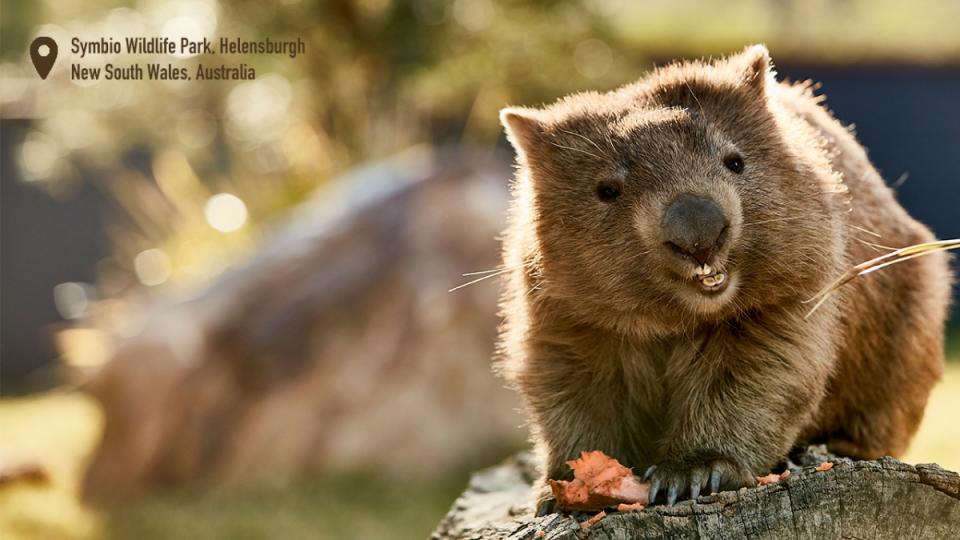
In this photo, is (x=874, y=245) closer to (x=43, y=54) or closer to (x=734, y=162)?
(x=734, y=162)

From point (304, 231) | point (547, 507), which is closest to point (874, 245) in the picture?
point (547, 507)

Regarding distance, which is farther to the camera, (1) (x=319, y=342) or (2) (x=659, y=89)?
(1) (x=319, y=342)

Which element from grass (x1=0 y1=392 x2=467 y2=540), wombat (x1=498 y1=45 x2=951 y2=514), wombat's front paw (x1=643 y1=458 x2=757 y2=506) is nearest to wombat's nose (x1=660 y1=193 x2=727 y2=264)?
wombat (x1=498 y1=45 x2=951 y2=514)

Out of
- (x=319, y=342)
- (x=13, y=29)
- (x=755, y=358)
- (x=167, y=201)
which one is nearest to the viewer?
(x=755, y=358)

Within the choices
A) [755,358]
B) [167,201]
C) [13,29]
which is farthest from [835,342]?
[13,29]

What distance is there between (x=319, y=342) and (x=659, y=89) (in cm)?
556

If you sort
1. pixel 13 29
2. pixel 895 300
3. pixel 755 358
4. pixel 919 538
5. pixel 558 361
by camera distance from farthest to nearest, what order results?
1. pixel 13 29
2. pixel 895 300
3. pixel 558 361
4. pixel 755 358
5. pixel 919 538

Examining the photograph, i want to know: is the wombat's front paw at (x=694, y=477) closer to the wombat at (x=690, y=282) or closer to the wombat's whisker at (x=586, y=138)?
the wombat at (x=690, y=282)

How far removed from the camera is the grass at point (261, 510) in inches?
315

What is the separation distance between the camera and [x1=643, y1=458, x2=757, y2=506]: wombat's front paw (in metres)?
3.29

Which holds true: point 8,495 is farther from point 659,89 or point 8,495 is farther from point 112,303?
point 659,89

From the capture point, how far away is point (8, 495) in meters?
9.01

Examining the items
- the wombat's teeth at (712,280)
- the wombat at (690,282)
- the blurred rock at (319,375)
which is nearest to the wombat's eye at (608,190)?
the wombat at (690,282)

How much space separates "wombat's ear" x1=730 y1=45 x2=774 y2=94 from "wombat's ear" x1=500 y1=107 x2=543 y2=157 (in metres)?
0.68
